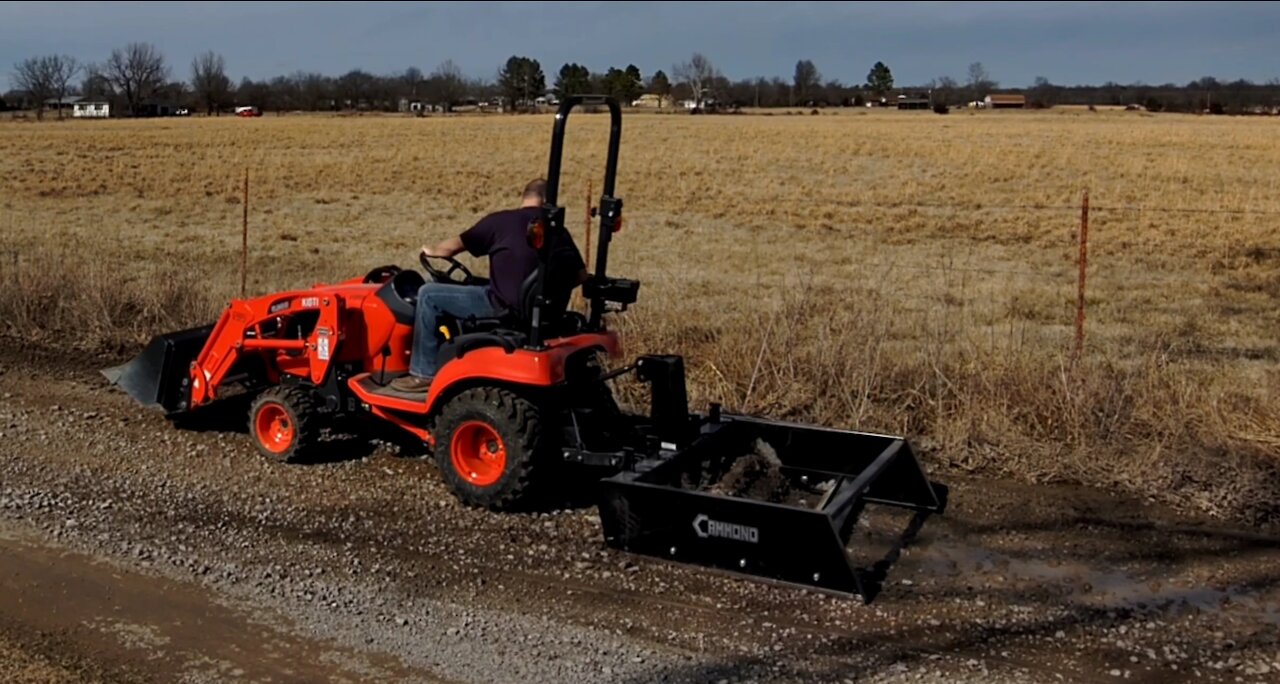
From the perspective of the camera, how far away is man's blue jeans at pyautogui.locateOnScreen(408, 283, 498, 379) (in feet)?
23.0

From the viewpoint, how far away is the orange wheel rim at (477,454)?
6.63 meters

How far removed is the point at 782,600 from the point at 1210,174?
→ 30829 millimetres

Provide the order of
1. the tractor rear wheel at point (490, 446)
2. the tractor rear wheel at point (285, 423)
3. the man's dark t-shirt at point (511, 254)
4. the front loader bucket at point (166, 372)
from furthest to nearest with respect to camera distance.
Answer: the front loader bucket at point (166, 372), the tractor rear wheel at point (285, 423), the man's dark t-shirt at point (511, 254), the tractor rear wheel at point (490, 446)

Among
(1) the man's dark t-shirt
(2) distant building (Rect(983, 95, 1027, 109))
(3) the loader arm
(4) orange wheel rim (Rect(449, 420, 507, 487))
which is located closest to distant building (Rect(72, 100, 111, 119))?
(2) distant building (Rect(983, 95, 1027, 109))

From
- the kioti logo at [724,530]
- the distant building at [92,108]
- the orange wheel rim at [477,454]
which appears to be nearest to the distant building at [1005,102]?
the distant building at [92,108]

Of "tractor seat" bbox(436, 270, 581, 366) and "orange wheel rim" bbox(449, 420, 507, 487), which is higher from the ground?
"tractor seat" bbox(436, 270, 581, 366)

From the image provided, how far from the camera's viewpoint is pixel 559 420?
6.69 metres

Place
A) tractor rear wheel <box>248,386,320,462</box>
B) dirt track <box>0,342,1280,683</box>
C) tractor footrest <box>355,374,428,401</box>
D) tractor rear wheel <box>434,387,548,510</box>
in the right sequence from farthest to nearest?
tractor rear wheel <box>248,386,320,462</box>, tractor footrest <box>355,374,428,401</box>, tractor rear wheel <box>434,387,548,510</box>, dirt track <box>0,342,1280,683</box>

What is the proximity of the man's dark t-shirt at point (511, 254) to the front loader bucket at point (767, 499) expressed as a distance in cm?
110

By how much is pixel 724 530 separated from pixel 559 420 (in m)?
1.41

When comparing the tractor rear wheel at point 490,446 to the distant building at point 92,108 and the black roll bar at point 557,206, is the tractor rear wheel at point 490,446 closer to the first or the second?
the black roll bar at point 557,206

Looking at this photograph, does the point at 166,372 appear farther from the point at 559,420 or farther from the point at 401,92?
the point at 401,92

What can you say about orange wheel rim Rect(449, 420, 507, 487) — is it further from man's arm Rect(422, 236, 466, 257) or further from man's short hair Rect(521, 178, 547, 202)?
man's short hair Rect(521, 178, 547, 202)

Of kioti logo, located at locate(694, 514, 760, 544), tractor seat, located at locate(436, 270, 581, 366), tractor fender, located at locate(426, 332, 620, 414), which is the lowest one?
kioti logo, located at locate(694, 514, 760, 544)
